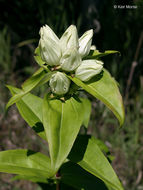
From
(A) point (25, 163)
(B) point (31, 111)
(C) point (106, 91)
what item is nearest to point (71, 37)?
(C) point (106, 91)

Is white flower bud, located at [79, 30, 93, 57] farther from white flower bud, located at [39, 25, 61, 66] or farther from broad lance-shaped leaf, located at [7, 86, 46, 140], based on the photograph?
broad lance-shaped leaf, located at [7, 86, 46, 140]

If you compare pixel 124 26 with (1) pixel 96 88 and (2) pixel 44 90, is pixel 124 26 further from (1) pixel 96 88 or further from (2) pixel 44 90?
(1) pixel 96 88

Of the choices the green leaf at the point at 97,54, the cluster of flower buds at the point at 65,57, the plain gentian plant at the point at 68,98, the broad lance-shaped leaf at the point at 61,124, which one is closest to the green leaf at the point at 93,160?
the plain gentian plant at the point at 68,98

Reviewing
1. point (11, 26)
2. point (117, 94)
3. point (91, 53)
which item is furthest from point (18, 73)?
point (117, 94)

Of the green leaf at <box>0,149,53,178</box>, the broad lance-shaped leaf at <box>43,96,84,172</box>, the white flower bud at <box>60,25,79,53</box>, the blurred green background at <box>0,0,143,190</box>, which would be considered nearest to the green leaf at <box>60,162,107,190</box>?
the green leaf at <box>0,149,53,178</box>

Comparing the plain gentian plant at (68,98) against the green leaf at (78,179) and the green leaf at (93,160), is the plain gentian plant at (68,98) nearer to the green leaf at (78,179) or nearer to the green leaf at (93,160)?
the green leaf at (93,160)

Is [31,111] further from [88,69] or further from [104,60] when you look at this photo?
[104,60]
